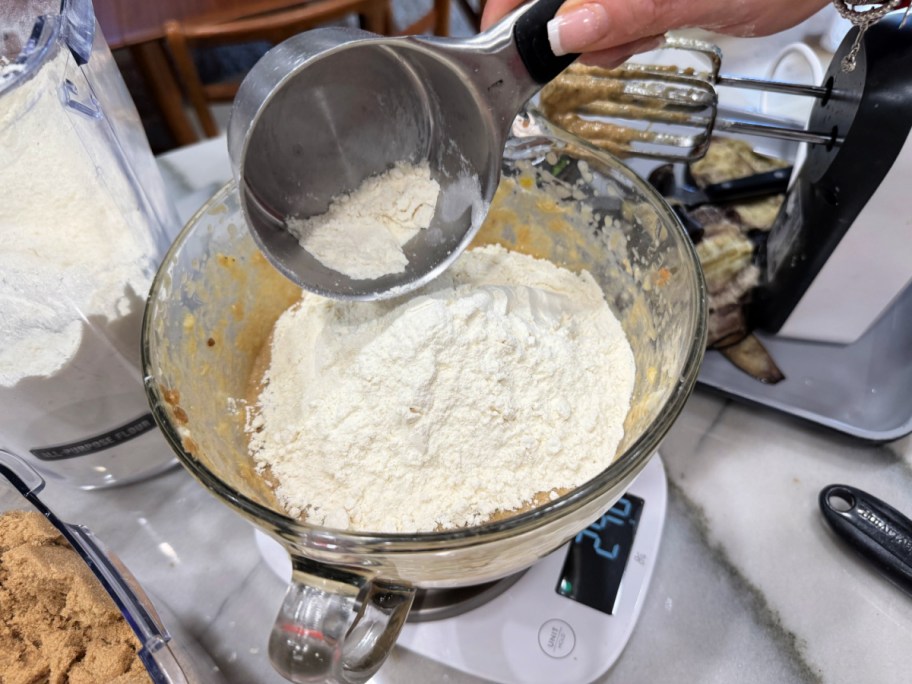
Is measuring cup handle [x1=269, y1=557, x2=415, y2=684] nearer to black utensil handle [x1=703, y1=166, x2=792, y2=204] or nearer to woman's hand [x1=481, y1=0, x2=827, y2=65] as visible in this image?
woman's hand [x1=481, y1=0, x2=827, y2=65]

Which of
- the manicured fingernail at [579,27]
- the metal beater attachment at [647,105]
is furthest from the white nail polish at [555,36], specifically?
the metal beater attachment at [647,105]

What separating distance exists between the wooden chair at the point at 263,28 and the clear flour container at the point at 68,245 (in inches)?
28.9

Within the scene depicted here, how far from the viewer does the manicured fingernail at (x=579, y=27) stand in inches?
19.9

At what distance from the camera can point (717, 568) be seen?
66 cm

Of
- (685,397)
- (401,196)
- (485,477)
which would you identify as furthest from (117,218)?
(685,397)

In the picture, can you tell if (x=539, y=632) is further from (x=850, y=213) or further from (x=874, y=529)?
(x=850, y=213)

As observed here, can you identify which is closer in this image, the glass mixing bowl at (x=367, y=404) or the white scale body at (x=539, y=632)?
the glass mixing bowl at (x=367, y=404)

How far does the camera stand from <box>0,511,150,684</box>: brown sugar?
50 centimetres

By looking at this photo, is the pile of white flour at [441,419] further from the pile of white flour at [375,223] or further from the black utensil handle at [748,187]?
the black utensil handle at [748,187]

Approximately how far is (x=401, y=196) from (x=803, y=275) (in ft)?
1.55

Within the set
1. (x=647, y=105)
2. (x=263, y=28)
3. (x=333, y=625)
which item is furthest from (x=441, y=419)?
(x=263, y=28)

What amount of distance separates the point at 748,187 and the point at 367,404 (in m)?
0.63

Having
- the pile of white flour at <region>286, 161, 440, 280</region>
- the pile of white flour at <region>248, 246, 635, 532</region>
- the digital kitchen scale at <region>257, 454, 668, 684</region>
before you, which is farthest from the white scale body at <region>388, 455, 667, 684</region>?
the pile of white flour at <region>286, 161, 440, 280</region>

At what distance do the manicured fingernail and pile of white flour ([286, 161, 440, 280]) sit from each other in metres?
0.18
